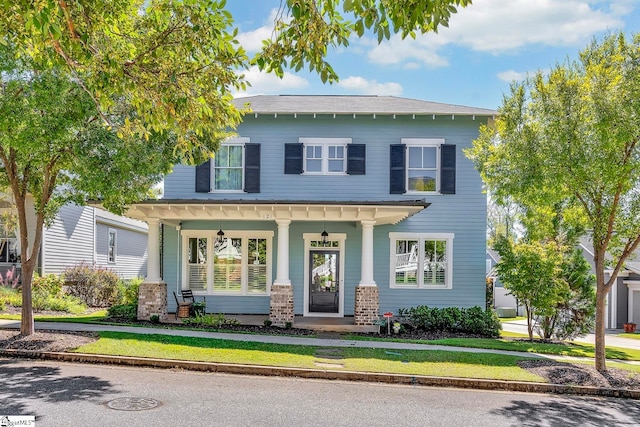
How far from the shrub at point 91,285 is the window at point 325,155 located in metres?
9.91

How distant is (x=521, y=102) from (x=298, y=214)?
6.76 metres

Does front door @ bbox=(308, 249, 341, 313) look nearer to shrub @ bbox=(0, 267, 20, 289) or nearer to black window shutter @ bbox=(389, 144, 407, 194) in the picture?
black window shutter @ bbox=(389, 144, 407, 194)

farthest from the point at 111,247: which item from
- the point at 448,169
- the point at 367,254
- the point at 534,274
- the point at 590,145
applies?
the point at 590,145

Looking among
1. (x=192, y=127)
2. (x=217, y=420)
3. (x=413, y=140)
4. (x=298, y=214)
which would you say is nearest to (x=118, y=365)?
(x=217, y=420)

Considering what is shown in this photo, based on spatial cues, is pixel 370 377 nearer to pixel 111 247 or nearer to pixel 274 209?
pixel 274 209

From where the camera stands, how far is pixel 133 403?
22.8ft

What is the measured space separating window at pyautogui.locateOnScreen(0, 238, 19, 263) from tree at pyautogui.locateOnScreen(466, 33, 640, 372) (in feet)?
60.9

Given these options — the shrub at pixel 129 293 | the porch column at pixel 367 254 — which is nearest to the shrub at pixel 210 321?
the shrub at pixel 129 293

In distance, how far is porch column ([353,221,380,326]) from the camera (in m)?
14.6

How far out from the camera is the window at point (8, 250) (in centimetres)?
2006

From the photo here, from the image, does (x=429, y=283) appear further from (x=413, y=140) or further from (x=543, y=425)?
(x=543, y=425)

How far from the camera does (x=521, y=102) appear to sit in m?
11.1

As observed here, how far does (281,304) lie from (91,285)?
983 cm

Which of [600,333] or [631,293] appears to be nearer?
[600,333]
